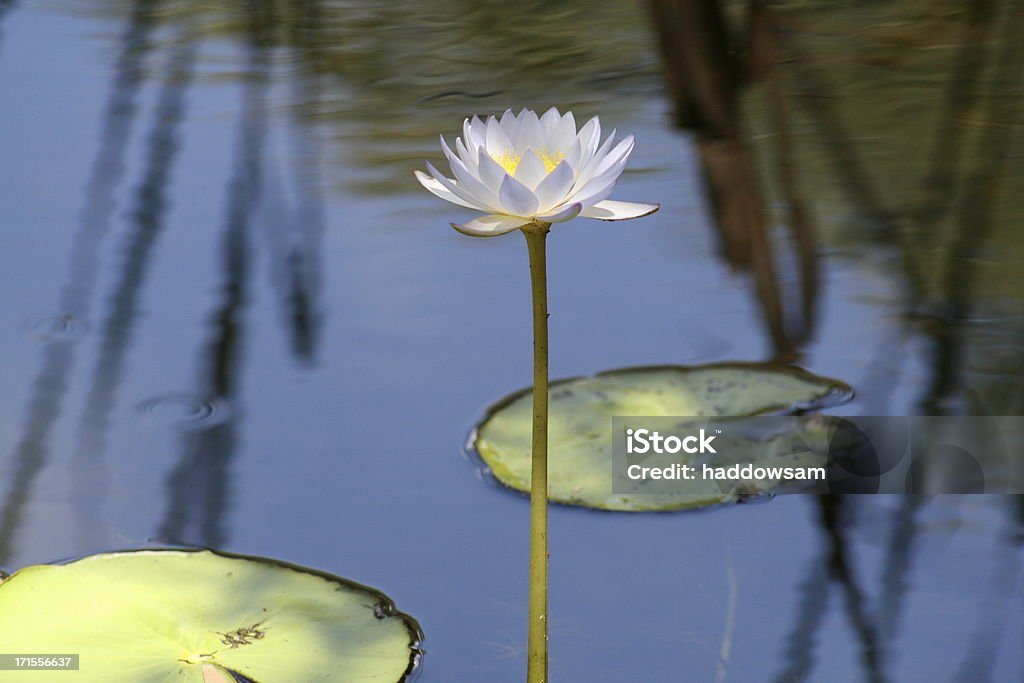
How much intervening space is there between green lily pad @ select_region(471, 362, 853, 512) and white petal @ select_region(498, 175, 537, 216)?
0.47m

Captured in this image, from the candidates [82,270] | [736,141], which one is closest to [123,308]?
[82,270]

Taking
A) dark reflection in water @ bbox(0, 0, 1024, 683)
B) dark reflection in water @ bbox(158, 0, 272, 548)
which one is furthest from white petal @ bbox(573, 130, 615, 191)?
dark reflection in water @ bbox(158, 0, 272, 548)

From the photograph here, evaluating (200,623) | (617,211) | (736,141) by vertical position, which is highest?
(617,211)

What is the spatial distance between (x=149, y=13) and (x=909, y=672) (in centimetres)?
276

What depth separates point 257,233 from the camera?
180cm

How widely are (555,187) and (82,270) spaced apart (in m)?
1.15

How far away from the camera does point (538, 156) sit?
81 cm

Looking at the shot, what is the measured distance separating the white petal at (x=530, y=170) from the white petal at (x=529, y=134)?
0.06 m

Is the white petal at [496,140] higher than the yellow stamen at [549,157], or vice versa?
the white petal at [496,140]

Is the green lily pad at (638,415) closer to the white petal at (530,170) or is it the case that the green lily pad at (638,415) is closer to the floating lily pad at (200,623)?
the floating lily pad at (200,623)

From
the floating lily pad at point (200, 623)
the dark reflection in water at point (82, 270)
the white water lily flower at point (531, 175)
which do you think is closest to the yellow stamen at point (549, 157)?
the white water lily flower at point (531, 175)

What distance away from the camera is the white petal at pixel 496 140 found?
81cm

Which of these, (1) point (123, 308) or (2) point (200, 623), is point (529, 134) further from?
(1) point (123, 308)

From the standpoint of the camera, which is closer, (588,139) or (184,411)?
(588,139)
